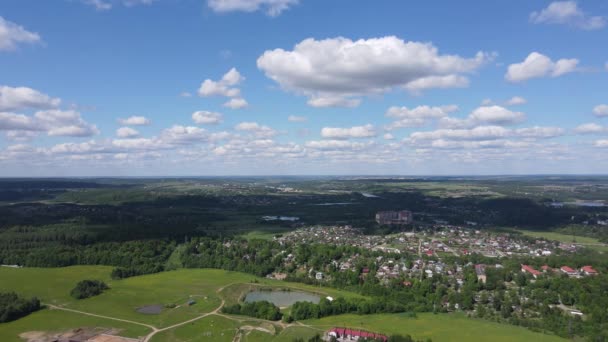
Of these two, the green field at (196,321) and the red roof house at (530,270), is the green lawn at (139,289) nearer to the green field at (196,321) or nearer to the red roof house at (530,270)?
the green field at (196,321)

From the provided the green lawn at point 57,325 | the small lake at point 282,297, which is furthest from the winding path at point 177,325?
the small lake at point 282,297

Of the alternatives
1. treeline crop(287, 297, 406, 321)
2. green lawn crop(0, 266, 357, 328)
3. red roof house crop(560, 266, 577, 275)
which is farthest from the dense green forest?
green lawn crop(0, 266, 357, 328)

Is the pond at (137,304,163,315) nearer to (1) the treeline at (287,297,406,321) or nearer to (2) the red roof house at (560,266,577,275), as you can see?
(1) the treeline at (287,297,406,321)

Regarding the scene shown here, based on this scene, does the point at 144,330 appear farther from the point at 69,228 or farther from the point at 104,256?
the point at 69,228

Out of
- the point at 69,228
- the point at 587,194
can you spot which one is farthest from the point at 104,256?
the point at 587,194

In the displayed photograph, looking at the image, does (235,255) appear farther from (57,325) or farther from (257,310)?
(57,325)
